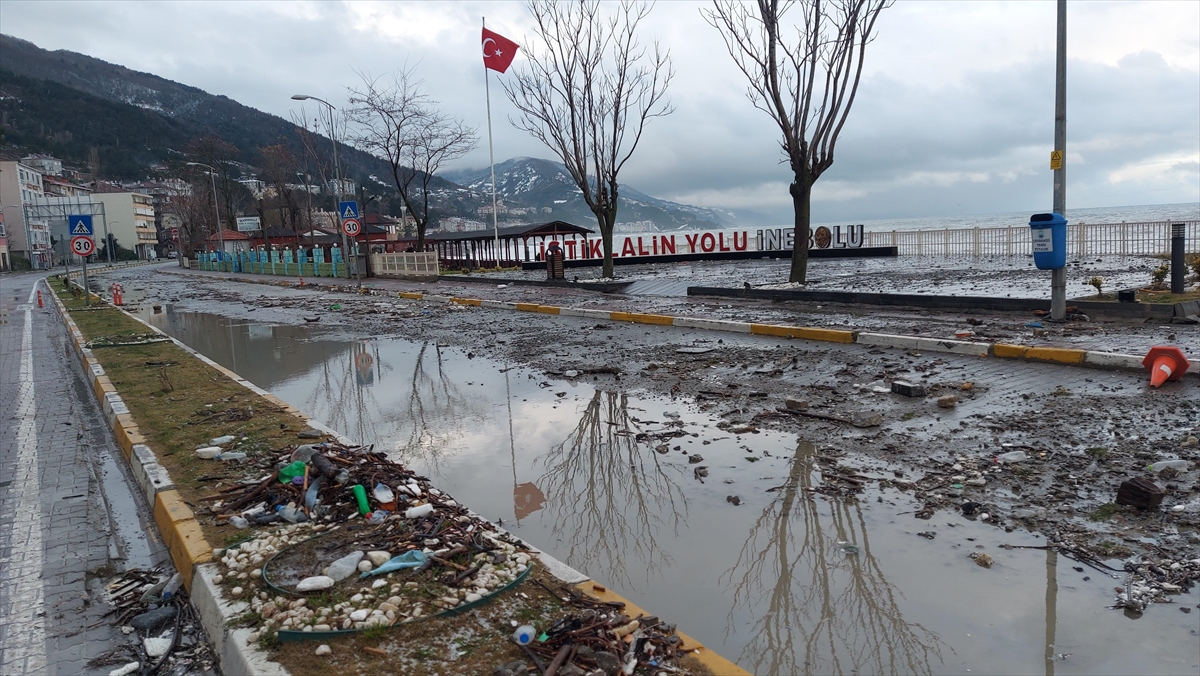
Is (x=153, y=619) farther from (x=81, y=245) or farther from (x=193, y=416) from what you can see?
(x=81, y=245)

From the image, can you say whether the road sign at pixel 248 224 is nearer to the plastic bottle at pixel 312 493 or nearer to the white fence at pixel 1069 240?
the white fence at pixel 1069 240

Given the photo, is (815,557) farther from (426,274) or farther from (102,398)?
(426,274)

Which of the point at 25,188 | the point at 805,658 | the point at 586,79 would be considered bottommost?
the point at 805,658

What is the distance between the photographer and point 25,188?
119 meters

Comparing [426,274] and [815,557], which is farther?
[426,274]

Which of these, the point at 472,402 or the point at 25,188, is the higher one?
the point at 25,188

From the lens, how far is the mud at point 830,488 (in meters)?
3.76

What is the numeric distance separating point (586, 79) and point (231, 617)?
29.1 m

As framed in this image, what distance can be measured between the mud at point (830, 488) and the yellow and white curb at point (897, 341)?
365 millimetres

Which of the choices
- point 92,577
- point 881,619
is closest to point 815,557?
point 881,619

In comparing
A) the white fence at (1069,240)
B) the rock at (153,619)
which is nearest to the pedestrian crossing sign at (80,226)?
the rock at (153,619)

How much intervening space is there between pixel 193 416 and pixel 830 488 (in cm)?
679

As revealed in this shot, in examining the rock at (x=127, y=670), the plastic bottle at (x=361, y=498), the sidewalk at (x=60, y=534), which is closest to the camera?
the rock at (x=127, y=670)

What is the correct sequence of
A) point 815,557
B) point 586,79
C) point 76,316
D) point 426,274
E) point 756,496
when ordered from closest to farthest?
point 815,557 < point 756,496 < point 76,316 < point 586,79 < point 426,274
